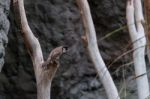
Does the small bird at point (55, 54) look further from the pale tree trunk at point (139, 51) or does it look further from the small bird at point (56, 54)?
the pale tree trunk at point (139, 51)

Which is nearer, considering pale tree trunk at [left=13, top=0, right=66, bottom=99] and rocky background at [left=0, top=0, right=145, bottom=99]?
pale tree trunk at [left=13, top=0, right=66, bottom=99]

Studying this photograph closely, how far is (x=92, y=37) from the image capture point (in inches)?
69.8

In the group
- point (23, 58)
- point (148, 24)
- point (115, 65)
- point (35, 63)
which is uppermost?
point (148, 24)

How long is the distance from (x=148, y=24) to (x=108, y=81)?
113cm

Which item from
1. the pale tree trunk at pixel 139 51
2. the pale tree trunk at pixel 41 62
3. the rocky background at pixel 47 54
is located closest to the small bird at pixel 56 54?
the pale tree trunk at pixel 41 62

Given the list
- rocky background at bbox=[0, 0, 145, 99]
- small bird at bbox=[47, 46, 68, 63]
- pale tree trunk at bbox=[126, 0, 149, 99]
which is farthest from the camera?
rocky background at bbox=[0, 0, 145, 99]

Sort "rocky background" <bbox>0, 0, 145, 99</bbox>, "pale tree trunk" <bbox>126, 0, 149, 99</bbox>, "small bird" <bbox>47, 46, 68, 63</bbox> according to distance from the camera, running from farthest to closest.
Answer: "rocky background" <bbox>0, 0, 145, 99</bbox> < "pale tree trunk" <bbox>126, 0, 149, 99</bbox> < "small bird" <bbox>47, 46, 68, 63</bbox>

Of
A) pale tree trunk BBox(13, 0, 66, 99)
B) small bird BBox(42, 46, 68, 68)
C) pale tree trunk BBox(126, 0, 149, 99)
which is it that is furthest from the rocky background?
small bird BBox(42, 46, 68, 68)

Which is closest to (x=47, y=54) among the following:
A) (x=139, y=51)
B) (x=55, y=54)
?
(x=139, y=51)

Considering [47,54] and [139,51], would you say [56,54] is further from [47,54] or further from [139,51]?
[47,54]

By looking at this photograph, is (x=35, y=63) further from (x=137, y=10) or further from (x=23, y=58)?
(x=23, y=58)

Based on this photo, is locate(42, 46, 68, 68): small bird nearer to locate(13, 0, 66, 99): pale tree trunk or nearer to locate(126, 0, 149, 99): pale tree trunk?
locate(13, 0, 66, 99): pale tree trunk

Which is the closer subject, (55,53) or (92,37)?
(55,53)

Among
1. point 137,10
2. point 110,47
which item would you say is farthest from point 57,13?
point 137,10
